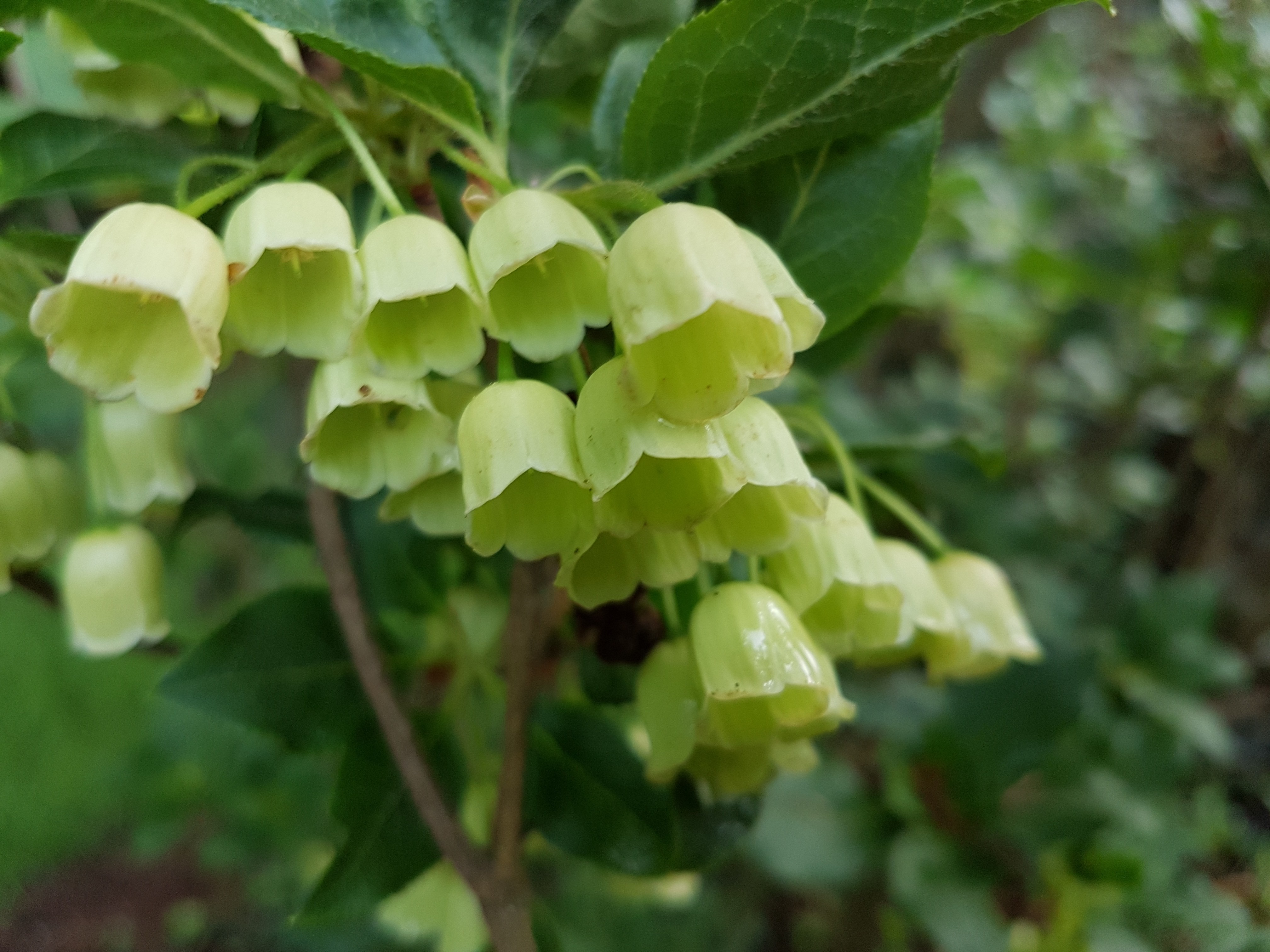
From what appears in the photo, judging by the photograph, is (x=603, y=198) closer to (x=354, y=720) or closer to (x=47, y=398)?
(x=354, y=720)

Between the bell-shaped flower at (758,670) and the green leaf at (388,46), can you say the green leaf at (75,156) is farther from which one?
the bell-shaped flower at (758,670)

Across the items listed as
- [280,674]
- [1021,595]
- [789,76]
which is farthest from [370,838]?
[1021,595]

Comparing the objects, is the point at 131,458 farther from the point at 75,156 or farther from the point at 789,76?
the point at 789,76

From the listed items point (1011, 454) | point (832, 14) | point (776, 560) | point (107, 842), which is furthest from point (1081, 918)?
point (107, 842)

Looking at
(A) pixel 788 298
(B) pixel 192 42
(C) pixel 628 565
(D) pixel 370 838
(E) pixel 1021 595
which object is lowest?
(E) pixel 1021 595

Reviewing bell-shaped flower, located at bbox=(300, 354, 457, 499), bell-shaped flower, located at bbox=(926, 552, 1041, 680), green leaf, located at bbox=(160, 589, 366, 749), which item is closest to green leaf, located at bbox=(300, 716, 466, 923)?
green leaf, located at bbox=(160, 589, 366, 749)

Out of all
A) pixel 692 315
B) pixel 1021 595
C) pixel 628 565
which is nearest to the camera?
pixel 692 315

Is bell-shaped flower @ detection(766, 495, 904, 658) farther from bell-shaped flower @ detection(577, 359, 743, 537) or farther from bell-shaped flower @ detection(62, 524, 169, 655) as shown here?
bell-shaped flower @ detection(62, 524, 169, 655)
